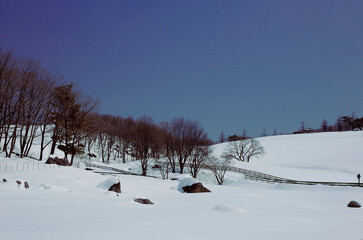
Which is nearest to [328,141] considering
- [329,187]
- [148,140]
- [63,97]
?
[329,187]

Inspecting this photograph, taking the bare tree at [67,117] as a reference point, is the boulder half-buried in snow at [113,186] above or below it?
below

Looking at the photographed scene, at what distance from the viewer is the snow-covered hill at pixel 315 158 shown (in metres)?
55.4

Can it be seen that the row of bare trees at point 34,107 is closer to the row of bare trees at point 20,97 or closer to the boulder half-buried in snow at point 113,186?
the row of bare trees at point 20,97

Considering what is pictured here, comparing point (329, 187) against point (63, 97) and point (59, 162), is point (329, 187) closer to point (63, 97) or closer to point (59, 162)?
point (59, 162)

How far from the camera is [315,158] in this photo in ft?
227

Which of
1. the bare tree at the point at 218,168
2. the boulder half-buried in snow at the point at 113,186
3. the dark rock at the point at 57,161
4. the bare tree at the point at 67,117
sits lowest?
the bare tree at the point at 218,168

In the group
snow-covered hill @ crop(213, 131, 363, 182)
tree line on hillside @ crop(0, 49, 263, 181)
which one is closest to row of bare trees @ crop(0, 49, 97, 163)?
tree line on hillside @ crop(0, 49, 263, 181)

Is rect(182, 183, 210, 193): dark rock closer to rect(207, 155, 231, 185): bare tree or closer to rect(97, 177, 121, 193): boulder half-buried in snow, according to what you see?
rect(97, 177, 121, 193): boulder half-buried in snow

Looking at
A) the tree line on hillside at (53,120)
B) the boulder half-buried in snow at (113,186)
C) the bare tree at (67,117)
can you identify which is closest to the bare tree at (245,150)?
the tree line on hillside at (53,120)

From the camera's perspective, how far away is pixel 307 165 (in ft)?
212

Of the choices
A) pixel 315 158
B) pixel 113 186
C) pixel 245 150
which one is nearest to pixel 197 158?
pixel 245 150

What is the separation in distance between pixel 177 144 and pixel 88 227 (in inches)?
1873

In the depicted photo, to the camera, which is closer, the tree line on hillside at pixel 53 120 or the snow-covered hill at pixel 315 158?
the tree line on hillside at pixel 53 120

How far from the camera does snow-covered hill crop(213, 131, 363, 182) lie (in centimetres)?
5543
